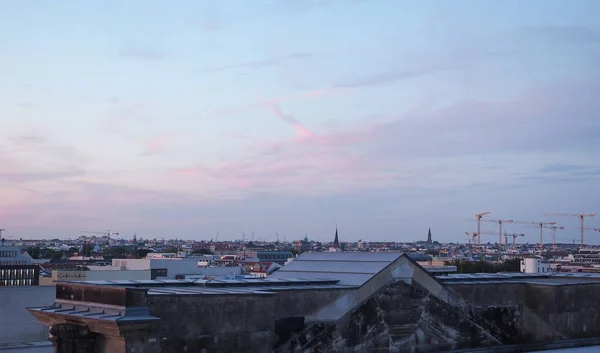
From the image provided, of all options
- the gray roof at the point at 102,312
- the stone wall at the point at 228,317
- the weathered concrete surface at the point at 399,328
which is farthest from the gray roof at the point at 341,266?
the gray roof at the point at 102,312

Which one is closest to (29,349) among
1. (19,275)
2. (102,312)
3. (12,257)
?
(102,312)

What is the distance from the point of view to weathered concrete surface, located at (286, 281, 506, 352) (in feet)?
61.4

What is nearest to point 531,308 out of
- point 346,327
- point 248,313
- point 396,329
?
point 396,329

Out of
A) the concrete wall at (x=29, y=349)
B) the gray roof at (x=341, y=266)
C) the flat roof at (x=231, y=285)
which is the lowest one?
the concrete wall at (x=29, y=349)

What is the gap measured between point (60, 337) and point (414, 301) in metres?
8.33

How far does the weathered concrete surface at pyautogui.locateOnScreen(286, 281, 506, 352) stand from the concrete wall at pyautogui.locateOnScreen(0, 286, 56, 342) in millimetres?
36838

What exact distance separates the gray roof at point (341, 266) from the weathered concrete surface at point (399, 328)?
62 centimetres

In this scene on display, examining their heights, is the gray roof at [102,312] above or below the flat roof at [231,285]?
below

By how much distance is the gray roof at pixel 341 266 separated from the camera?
782 inches

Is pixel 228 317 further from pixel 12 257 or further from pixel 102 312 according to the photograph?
pixel 12 257

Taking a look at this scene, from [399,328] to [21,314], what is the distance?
41.1 meters

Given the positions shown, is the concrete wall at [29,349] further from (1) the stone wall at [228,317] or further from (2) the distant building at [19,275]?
(2) the distant building at [19,275]

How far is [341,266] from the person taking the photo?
68.9ft

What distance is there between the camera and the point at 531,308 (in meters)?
22.7
